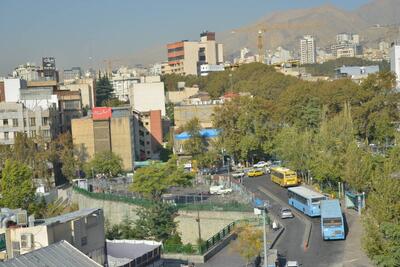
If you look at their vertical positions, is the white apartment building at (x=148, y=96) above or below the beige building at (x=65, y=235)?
above

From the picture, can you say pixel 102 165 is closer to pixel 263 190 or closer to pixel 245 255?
pixel 263 190

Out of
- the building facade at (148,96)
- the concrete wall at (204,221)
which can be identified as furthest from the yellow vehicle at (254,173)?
the building facade at (148,96)

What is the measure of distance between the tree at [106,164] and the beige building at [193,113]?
1485cm

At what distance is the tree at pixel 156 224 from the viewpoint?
28.4 metres

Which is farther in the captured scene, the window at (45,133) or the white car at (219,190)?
the window at (45,133)

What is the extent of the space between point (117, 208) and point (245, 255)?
15.5 metres

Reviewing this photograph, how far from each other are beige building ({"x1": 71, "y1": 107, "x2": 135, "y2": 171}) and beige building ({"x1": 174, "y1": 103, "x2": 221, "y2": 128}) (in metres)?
10.7

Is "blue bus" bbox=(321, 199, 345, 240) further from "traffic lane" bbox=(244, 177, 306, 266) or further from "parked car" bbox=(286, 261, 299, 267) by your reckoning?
"parked car" bbox=(286, 261, 299, 267)

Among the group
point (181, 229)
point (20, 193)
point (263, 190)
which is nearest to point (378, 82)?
point (263, 190)

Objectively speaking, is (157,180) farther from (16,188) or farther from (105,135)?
(105,135)

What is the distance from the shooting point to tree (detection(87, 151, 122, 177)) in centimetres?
4775

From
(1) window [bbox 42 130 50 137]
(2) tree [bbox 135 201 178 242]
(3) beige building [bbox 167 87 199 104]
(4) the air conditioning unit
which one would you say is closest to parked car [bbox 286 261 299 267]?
(2) tree [bbox 135 201 178 242]

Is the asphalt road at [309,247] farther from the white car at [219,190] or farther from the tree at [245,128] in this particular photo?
the tree at [245,128]

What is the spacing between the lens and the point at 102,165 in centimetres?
4762
